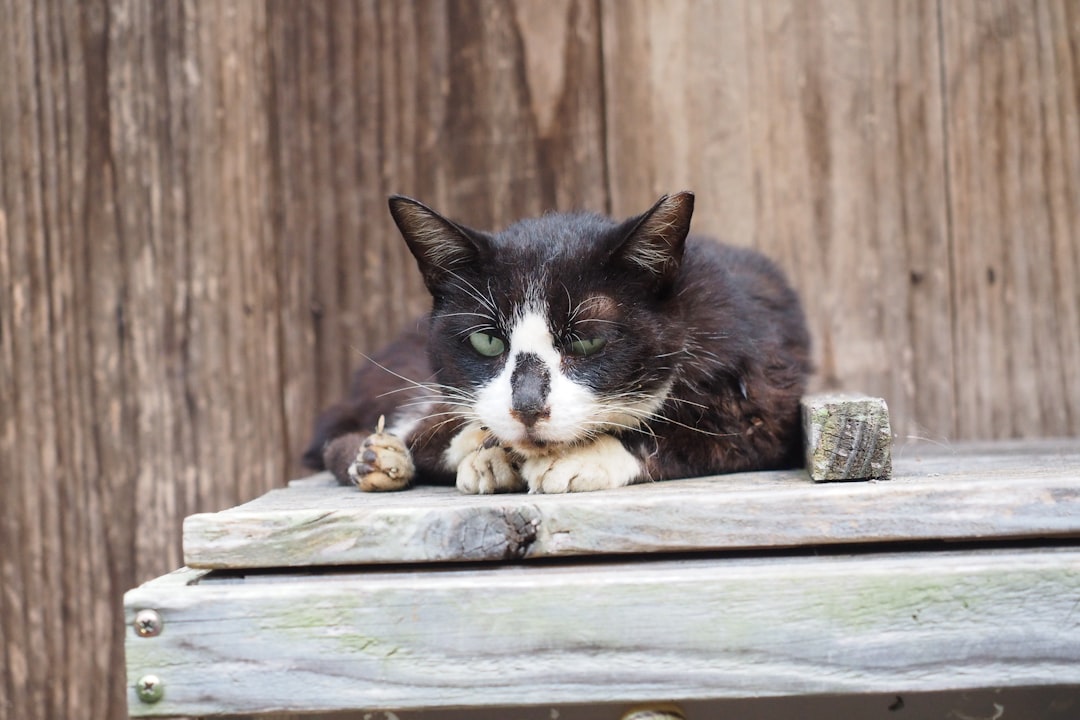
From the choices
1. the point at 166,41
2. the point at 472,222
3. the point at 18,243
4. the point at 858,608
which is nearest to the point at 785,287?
the point at 472,222

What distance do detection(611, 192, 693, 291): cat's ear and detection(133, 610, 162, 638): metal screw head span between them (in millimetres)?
1000

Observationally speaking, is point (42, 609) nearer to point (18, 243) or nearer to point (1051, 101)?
point (18, 243)

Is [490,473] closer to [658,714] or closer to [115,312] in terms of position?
[658,714]

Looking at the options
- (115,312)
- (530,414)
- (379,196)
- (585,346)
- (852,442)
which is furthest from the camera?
(379,196)

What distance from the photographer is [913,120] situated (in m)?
2.62

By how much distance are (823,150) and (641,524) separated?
5.01 feet

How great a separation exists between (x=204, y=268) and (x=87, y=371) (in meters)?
0.38

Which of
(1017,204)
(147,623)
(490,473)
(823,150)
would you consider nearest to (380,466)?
(490,473)

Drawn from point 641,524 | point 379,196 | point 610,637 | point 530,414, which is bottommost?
point 610,637

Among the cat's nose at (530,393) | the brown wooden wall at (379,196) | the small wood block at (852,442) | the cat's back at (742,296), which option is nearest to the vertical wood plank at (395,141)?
the brown wooden wall at (379,196)

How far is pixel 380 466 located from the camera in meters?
1.97

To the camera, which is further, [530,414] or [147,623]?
[530,414]

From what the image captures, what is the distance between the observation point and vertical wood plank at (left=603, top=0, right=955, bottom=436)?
8.60 feet

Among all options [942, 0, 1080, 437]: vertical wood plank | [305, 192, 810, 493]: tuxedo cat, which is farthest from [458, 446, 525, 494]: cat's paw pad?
[942, 0, 1080, 437]: vertical wood plank
